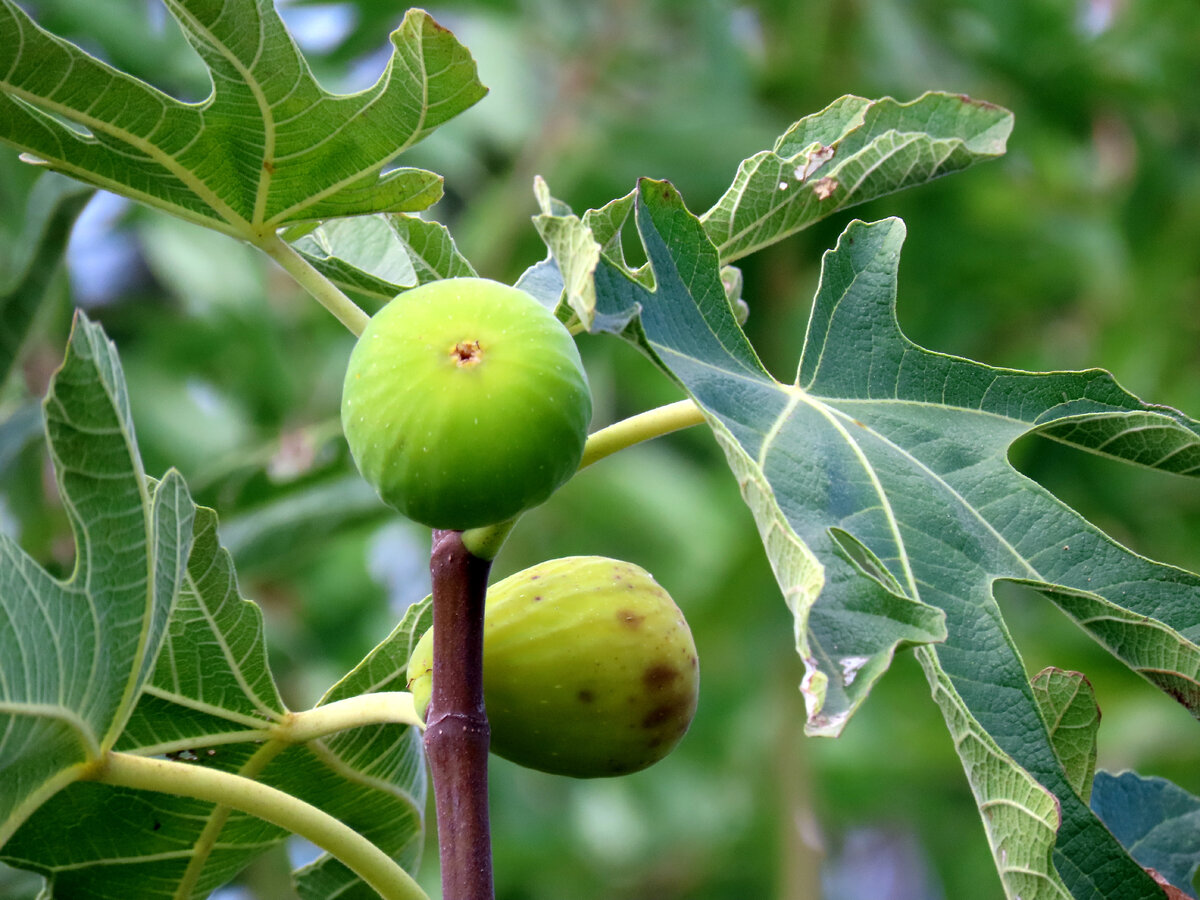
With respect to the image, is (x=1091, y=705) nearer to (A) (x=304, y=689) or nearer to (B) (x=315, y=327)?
(A) (x=304, y=689)

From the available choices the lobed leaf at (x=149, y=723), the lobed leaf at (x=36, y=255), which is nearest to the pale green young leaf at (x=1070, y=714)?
the lobed leaf at (x=149, y=723)

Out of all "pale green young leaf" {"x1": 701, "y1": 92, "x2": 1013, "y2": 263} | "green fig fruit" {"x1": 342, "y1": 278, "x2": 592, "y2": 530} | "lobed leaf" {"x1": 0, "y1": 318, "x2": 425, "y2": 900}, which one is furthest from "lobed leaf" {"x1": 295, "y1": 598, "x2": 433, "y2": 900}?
"pale green young leaf" {"x1": 701, "y1": 92, "x2": 1013, "y2": 263}

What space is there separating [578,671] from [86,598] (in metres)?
0.32

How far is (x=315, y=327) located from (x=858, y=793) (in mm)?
1890

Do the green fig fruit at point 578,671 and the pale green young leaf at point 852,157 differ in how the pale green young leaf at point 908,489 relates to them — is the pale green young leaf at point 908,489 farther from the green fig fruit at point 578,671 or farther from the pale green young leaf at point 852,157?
the green fig fruit at point 578,671

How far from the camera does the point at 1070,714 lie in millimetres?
857

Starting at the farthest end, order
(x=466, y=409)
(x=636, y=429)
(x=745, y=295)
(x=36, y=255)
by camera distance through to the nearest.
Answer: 1. (x=745, y=295)
2. (x=36, y=255)
3. (x=636, y=429)
4. (x=466, y=409)

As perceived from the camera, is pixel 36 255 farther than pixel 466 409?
Yes

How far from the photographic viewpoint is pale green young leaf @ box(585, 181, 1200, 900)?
0.67 metres

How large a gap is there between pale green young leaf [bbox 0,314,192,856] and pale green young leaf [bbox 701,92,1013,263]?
0.44 m

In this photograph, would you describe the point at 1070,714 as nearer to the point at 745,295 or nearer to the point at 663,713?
the point at 663,713

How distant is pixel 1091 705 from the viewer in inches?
33.6

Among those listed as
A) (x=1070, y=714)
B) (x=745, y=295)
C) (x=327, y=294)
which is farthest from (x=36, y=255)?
(x=745, y=295)

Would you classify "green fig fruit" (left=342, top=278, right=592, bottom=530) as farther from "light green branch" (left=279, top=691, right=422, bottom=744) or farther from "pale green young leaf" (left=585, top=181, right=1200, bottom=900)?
"light green branch" (left=279, top=691, right=422, bottom=744)
